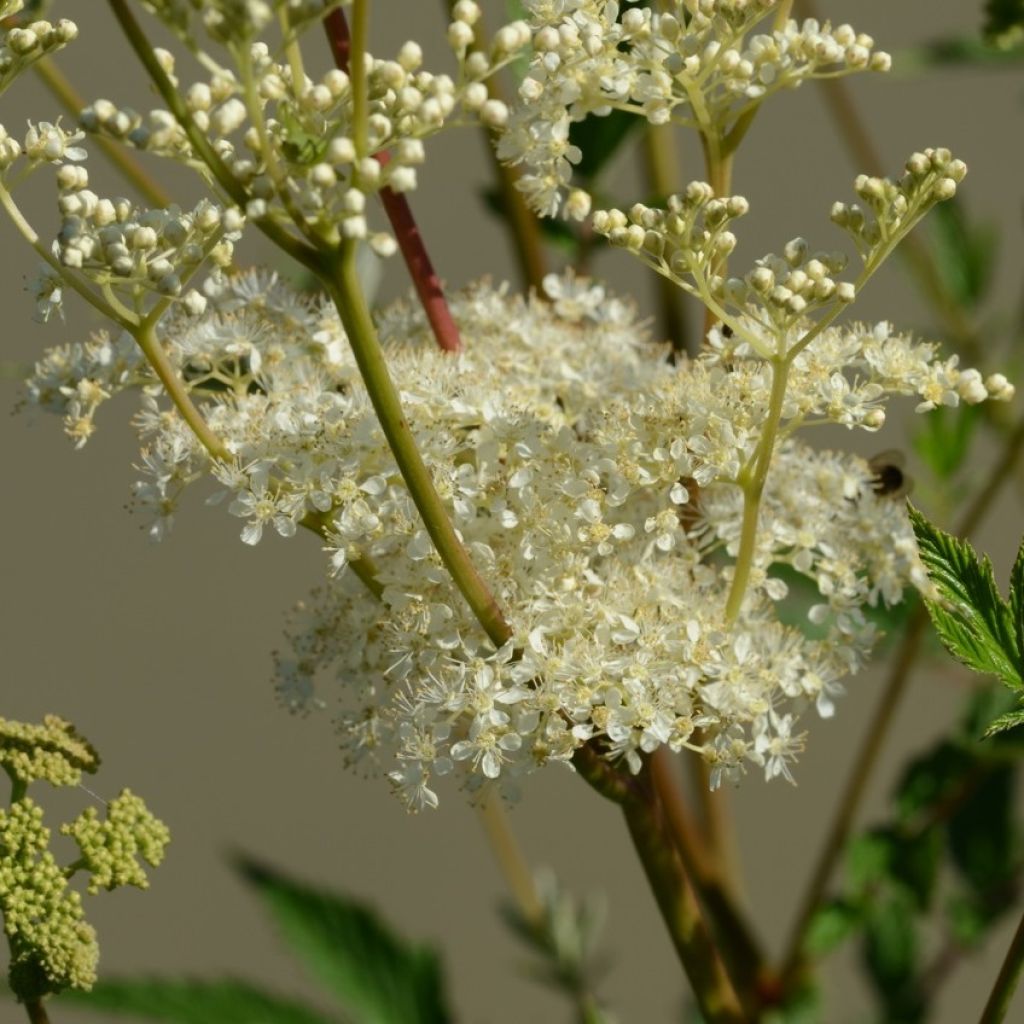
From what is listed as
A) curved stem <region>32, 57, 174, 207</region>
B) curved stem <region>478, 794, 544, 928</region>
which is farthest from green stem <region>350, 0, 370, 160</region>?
curved stem <region>478, 794, 544, 928</region>

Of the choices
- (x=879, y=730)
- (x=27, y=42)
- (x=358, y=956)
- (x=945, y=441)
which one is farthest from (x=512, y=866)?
(x=27, y=42)

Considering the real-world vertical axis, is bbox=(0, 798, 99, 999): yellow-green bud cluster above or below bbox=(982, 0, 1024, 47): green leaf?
below

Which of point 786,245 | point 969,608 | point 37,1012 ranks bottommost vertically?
point 37,1012

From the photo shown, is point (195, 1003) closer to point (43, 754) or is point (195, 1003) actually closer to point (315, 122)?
point (43, 754)

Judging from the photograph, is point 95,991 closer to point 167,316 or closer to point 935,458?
point 167,316

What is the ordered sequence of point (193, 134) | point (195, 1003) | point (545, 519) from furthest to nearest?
1. point (195, 1003)
2. point (545, 519)
3. point (193, 134)

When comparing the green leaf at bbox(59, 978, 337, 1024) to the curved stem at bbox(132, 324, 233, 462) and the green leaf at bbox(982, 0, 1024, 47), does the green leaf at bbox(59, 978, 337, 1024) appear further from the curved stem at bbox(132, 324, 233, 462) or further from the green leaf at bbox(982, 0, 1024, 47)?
the green leaf at bbox(982, 0, 1024, 47)
